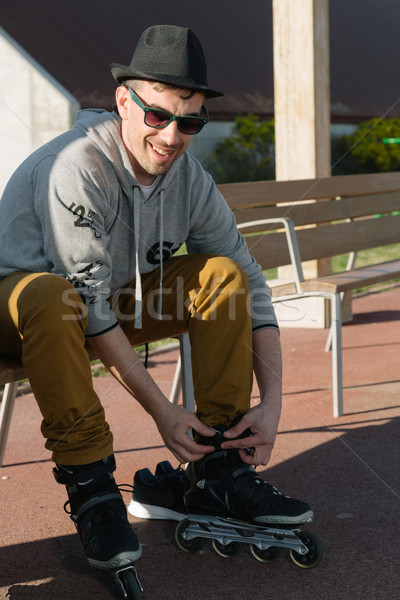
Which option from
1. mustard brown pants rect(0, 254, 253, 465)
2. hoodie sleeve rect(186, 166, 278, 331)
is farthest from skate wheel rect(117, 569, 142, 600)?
hoodie sleeve rect(186, 166, 278, 331)

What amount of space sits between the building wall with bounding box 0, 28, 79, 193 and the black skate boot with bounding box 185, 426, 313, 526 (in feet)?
45.6

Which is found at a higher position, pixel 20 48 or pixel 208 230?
pixel 20 48

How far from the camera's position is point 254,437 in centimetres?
249

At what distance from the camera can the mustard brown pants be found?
2199 mm

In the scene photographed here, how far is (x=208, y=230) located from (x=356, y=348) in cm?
295

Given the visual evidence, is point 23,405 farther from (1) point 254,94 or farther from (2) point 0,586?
(1) point 254,94

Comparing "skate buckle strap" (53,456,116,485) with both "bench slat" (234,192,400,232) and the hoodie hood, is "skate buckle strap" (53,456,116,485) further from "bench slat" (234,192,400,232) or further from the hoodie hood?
"bench slat" (234,192,400,232)

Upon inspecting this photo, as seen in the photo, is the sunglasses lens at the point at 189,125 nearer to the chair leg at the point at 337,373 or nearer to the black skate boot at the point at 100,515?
the black skate boot at the point at 100,515

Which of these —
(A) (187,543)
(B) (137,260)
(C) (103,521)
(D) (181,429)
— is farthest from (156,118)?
(A) (187,543)

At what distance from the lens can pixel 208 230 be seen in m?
2.92

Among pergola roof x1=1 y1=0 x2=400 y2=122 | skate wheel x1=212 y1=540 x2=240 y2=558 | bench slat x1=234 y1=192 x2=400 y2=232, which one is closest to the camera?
skate wheel x1=212 y1=540 x2=240 y2=558

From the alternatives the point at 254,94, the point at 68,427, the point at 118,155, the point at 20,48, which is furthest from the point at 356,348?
the point at 254,94

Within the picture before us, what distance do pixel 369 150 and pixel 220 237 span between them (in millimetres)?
22294

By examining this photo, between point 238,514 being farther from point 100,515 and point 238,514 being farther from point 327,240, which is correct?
point 327,240
